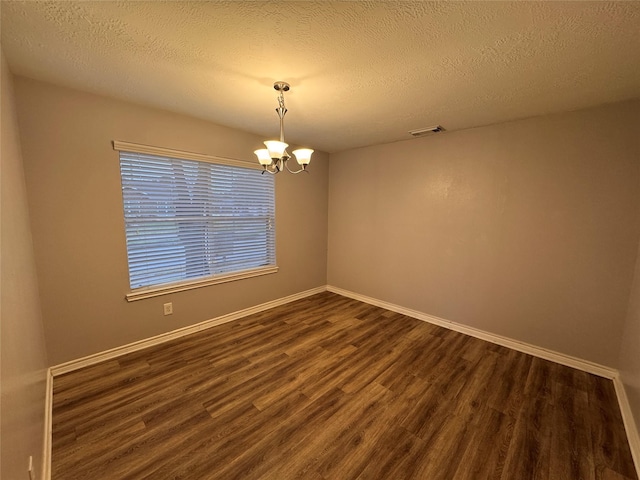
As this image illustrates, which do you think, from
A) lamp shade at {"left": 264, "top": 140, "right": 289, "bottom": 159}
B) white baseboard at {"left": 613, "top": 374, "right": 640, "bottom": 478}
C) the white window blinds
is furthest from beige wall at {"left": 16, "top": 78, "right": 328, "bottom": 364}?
white baseboard at {"left": 613, "top": 374, "right": 640, "bottom": 478}

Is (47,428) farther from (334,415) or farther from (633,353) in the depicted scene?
(633,353)

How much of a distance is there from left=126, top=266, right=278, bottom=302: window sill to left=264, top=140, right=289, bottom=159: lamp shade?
1.89 metres

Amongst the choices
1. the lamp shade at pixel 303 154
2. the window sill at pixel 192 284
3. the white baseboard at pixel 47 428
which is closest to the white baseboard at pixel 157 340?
the white baseboard at pixel 47 428

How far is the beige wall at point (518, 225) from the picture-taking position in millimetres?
2223

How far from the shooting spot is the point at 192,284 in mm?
2910

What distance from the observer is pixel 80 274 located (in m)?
2.23

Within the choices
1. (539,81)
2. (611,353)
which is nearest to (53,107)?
(539,81)

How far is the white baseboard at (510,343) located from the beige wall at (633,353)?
0.64 ft

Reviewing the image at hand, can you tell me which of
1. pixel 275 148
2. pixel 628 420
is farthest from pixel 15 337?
pixel 628 420

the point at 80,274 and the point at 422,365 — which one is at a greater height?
the point at 80,274

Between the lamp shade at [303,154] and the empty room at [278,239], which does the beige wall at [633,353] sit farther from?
the lamp shade at [303,154]

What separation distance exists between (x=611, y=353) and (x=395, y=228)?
7.77ft

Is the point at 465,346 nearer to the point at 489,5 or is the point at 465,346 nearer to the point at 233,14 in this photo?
the point at 489,5

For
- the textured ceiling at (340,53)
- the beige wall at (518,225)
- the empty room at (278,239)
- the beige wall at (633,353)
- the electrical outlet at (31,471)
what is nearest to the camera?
the electrical outlet at (31,471)
